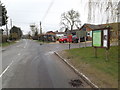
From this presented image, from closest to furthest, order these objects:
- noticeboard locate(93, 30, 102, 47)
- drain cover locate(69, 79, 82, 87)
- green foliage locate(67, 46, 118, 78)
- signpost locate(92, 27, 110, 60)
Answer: drain cover locate(69, 79, 82, 87) < green foliage locate(67, 46, 118, 78) < signpost locate(92, 27, 110, 60) < noticeboard locate(93, 30, 102, 47)

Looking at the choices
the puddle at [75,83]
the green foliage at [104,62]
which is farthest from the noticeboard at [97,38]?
the puddle at [75,83]

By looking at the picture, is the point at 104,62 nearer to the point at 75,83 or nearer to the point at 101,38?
the point at 101,38

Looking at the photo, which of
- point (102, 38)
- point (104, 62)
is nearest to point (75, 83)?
point (104, 62)

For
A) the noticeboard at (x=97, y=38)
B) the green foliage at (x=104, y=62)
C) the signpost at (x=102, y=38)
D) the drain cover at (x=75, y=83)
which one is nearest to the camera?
the drain cover at (x=75, y=83)

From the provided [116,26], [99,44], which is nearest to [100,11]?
[116,26]

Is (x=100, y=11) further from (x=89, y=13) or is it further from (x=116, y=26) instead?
(x=116, y=26)

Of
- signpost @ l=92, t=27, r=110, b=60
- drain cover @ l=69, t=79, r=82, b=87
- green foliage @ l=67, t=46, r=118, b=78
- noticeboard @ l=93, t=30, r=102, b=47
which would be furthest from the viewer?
noticeboard @ l=93, t=30, r=102, b=47

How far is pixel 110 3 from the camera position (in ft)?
28.0

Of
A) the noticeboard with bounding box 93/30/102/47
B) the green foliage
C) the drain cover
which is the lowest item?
the drain cover

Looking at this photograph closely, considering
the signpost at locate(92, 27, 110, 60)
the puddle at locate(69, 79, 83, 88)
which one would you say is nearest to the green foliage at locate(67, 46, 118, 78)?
the signpost at locate(92, 27, 110, 60)

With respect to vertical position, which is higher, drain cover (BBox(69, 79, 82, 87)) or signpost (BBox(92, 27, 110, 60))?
signpost (BBox(92, 27, 110, 60))

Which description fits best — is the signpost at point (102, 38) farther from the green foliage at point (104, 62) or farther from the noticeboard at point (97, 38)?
the green foliage at point (104, 62)

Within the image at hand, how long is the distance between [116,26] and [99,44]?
8.65 feet

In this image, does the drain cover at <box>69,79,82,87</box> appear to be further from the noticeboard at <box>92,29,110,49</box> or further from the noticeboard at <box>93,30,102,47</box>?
the noticeboard at <box>93,30,102,47</box>
